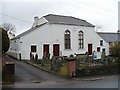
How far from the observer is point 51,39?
42.8 meters

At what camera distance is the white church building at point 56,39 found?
134 ft

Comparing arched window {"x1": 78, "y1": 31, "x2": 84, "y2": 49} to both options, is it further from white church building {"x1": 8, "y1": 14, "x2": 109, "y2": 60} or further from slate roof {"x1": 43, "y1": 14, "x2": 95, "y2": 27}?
slate roof {"x1": 43, "y1": 14, "x2": 95, "y2": 27}

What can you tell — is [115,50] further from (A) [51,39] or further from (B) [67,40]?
(A) [51,39]

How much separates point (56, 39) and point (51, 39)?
101 centimetres

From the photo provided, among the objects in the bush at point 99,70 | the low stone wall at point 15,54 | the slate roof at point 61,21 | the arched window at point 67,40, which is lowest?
the bush at point 99,70

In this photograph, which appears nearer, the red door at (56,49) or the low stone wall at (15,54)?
the low stone wall at (15,54)

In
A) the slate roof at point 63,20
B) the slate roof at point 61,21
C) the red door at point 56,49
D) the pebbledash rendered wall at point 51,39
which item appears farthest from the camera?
the slate roof at point 63,20

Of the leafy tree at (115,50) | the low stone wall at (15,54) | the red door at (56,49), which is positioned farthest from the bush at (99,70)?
the low stone wall at (15,54)

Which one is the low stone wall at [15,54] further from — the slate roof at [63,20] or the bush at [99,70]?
the bush at [99,70]

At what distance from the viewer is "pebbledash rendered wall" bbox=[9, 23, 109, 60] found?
1592 inches

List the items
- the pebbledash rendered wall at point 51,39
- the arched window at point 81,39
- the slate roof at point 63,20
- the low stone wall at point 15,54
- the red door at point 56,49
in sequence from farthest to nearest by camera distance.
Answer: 1. the arched window at point 81,39
2. the slate roof at point 63,20
3. the red door at point 56,49
4. the low stone wall at point 15,54
5. the pebbledash rendered wall at point 51,39

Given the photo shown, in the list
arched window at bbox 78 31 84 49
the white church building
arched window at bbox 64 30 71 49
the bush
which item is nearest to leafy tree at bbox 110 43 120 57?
the white church building

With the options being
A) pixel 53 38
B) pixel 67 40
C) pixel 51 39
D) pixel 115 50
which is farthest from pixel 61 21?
pixel 115 50

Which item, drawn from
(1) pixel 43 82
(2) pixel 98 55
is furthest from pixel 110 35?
(1) pixel 43 82
